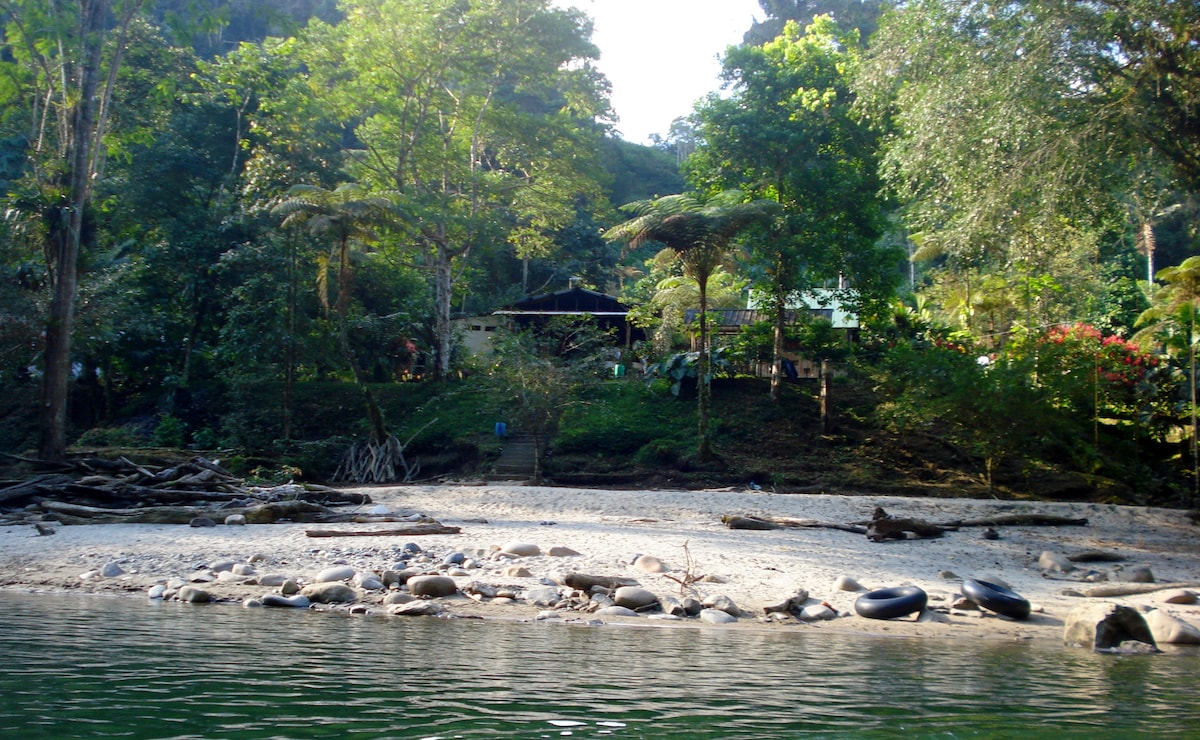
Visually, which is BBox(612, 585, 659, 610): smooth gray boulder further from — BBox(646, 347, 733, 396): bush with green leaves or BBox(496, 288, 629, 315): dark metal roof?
BBox(496, 288, 629, 315): dark metal roof

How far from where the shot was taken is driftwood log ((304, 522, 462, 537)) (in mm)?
12836

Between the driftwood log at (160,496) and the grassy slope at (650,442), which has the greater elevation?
the grassy slope at (650,442)

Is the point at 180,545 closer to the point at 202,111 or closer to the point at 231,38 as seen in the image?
the point at 202,111

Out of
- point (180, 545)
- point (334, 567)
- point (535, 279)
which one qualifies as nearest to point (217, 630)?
point (334, 567)

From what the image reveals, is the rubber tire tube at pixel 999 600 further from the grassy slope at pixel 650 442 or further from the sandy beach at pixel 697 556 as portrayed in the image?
the grassy slope at pixel 650 442

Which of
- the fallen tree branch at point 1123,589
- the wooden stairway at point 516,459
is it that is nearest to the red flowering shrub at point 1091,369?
the fallen tree branch at point 1123,589

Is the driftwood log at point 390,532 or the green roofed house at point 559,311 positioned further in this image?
the green roofed house at point 559,311

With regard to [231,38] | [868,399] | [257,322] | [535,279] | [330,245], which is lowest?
[868,399]

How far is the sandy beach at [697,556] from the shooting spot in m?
9.75

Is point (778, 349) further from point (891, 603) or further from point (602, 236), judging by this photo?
point (891, 603)

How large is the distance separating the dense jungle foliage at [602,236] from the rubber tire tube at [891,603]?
7.31 m

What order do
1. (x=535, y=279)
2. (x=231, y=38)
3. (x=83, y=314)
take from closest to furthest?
(x=83, y=314), (x=535, y=279), (x=231, y=38)

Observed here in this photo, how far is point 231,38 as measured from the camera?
62.6m

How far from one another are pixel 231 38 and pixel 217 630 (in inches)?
2482
